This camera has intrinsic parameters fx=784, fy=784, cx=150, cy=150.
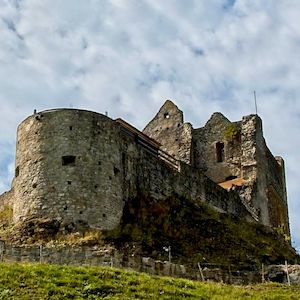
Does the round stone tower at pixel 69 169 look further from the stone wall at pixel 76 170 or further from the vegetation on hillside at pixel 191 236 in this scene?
the vegetation on hillside at pixel 191 236

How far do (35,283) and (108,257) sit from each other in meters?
6.14

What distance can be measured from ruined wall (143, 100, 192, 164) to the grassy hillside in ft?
87.6

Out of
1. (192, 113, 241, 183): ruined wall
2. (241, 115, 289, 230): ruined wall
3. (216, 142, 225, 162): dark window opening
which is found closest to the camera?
(241, 115, 289, 230): ruined wall

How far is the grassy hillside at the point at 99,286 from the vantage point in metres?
22.0

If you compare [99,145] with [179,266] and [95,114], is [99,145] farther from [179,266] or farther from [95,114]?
[179,266]

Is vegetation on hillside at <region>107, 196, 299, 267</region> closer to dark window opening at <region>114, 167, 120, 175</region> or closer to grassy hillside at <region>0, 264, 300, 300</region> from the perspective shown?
dark window opening at <region>114, 167, 120, 175</region>

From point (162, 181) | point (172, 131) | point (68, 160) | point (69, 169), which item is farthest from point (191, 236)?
point (172, 131)

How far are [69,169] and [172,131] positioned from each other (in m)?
20.8

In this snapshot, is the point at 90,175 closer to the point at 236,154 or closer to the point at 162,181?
the point at 162,181

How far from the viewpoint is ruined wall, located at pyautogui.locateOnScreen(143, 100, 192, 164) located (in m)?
52.2

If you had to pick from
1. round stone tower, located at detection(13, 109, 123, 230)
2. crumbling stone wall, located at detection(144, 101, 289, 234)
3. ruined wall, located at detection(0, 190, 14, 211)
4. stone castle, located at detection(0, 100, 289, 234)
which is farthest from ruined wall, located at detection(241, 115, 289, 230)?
round stone tower, located at detection(13, 109, 123, 230)

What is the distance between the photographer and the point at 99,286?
2284 cm

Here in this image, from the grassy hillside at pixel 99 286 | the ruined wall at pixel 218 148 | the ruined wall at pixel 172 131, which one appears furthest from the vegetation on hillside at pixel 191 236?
the ruined wall at pixel 172 131

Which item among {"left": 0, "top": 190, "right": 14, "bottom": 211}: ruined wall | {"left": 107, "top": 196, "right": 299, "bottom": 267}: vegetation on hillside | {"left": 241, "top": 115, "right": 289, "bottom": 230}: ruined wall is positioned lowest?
{"left": 107, "top": 196, "right": 299, "bottom": 267}: vegetation on hillside
